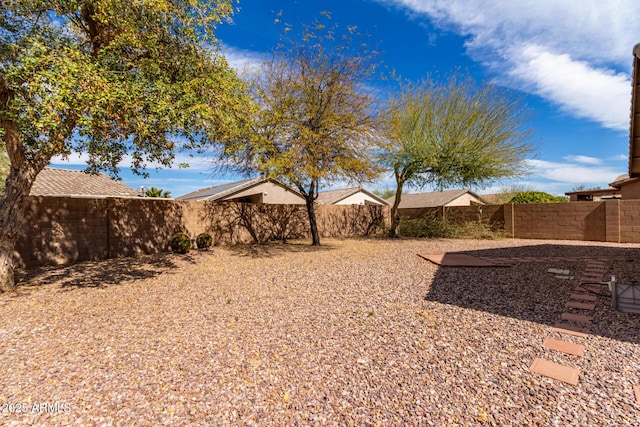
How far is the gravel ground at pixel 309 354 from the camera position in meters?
2.16

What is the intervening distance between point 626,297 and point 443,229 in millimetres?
10491

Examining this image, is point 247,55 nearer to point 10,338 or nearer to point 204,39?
point 204,39

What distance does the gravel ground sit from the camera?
85.0 inches

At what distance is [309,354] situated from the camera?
2.99m

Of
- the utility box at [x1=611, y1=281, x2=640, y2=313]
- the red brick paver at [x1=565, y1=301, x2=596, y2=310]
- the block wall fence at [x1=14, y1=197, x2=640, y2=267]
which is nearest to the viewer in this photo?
the utility box at [x1=611, y1=281, x2=640, y2=313]

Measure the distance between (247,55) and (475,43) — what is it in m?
7.30

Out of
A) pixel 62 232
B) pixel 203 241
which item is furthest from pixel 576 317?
pixel 62 232

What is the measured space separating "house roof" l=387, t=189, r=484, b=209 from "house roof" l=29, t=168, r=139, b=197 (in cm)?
2295

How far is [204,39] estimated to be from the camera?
6117 mm

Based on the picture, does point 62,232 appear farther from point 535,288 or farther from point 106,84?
point 535,288

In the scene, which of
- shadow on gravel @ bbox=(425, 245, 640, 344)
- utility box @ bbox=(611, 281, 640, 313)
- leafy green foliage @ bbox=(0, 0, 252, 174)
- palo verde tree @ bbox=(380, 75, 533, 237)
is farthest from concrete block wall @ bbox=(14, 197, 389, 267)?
utility box @ bbox=(611, 281, 640, 313)

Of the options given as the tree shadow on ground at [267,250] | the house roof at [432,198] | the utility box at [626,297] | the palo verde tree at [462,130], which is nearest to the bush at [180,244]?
the tree shadow on ground at [267,250]

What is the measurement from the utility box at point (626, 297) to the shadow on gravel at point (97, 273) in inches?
312

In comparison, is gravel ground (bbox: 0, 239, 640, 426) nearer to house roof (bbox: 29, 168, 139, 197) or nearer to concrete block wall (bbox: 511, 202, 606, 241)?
concrete block wall (bbox: 511, 202, 606, 241)
